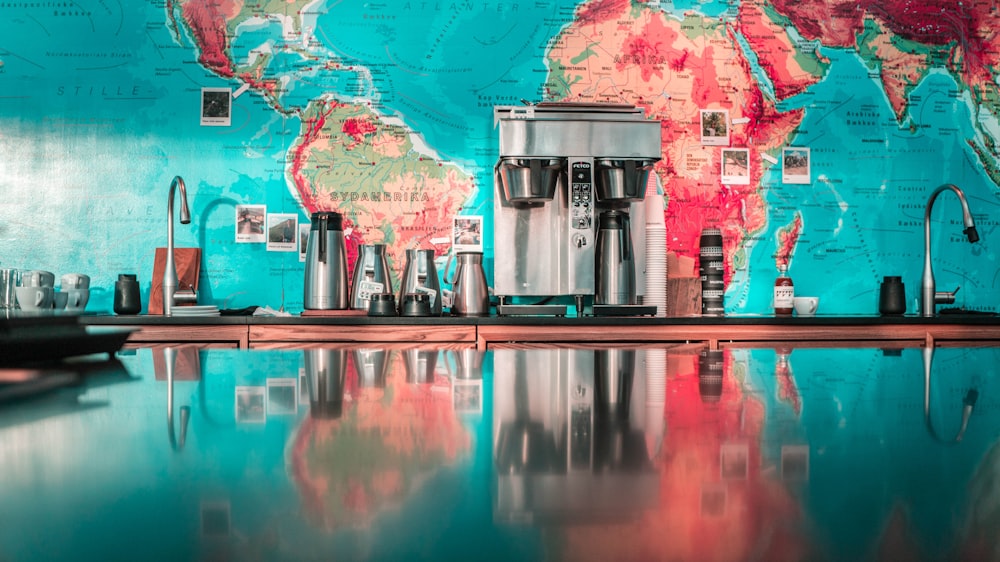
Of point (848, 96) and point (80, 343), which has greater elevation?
point (848, 96)

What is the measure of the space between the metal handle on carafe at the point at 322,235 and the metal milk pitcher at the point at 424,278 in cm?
37

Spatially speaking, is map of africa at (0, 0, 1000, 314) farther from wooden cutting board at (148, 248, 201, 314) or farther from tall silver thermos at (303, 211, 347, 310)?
tall silver thermos at (303, 211, 347, 310)

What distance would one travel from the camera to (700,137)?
3.55m

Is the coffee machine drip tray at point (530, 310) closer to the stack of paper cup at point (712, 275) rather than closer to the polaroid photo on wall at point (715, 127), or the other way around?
the stack of paper cup at point (712, 275)

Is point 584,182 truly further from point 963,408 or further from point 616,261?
point 963,408

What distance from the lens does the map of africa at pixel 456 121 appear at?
134 inches

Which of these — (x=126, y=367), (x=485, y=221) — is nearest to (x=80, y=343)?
(x=126, y=367)

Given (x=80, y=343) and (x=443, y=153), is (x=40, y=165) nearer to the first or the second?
(x=443, y=153)

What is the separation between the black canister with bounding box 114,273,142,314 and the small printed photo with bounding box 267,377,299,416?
2.77 meters

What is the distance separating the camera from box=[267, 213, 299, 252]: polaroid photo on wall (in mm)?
3436

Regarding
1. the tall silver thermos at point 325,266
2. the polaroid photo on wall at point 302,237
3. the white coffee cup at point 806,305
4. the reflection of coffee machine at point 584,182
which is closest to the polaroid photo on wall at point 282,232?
the polaroid photo on wall at point 302,237

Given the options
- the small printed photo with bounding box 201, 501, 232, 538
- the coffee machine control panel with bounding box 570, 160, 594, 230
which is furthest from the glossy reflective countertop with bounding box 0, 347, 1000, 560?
the coffee machine control panel with bounding box 570, 160, 594, 230

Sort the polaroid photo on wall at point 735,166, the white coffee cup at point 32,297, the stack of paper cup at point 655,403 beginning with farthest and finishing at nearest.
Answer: the polaroid photo on wall at point 735,166, the white coffee cup at point 32,297, the stack of paper cup at point 655,403

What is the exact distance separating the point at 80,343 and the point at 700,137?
3.09 metres
